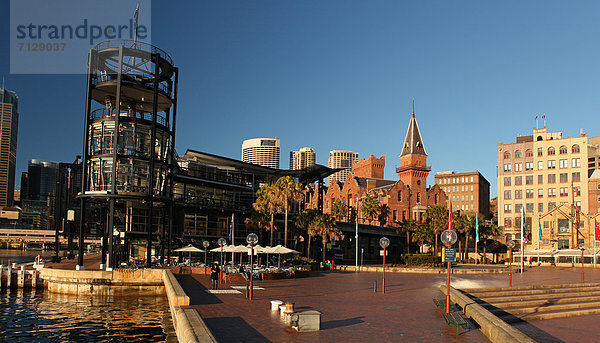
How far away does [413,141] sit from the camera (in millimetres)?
116562

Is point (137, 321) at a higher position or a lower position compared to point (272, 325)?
lower

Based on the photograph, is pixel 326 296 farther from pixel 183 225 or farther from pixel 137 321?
pixel 183 225

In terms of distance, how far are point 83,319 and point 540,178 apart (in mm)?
113976

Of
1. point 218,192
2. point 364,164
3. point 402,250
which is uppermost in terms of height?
point 364,164

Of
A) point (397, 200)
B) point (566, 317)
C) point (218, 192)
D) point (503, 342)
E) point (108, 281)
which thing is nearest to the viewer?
point (503, 342)

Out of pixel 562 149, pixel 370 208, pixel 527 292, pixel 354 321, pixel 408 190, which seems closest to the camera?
pixel 354 321

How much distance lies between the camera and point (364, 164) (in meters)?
148

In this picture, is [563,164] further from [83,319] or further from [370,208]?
[83,319]

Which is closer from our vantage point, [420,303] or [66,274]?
[420,303]

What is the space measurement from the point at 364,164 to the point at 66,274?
114 meters

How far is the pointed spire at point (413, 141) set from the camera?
116231 mm

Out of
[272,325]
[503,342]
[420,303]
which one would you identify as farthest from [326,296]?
[503,342]

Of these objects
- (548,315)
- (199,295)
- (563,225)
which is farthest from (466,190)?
(199,295)

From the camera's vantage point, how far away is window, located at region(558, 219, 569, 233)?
96150 mm
